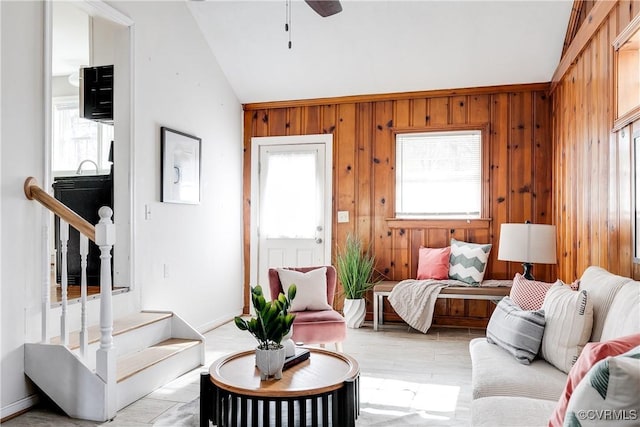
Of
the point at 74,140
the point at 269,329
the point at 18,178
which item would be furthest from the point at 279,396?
the point at 74,140

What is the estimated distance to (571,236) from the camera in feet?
13.3

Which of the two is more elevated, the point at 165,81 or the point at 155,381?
the point at 165,81

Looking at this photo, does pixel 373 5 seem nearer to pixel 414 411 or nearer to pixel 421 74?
pixel 421 74

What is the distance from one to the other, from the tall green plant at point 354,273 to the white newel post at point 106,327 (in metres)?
2.77

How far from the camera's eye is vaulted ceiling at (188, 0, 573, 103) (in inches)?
174

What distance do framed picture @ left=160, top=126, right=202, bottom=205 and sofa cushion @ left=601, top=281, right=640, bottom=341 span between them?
3.47 meters

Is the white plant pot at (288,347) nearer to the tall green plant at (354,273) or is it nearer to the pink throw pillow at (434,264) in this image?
the tall green plant at (354,273)

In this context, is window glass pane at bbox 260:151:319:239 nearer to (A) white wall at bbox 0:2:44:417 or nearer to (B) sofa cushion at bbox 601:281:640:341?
(A) white wall at bbox 0:2:44:417

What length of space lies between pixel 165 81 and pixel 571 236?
3794 millimetres

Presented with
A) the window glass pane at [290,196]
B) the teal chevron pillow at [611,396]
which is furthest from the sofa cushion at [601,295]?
the window glass pane at [290,196]

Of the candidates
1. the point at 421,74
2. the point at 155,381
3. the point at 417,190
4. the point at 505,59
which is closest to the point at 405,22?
the point at 421,74

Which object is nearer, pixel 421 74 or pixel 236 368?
pixel 236 368

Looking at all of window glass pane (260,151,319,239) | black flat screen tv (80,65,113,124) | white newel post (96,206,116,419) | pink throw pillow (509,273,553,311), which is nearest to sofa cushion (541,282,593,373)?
pink throw pillow (509,273,553,311)

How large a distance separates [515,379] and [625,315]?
545 millimetres
